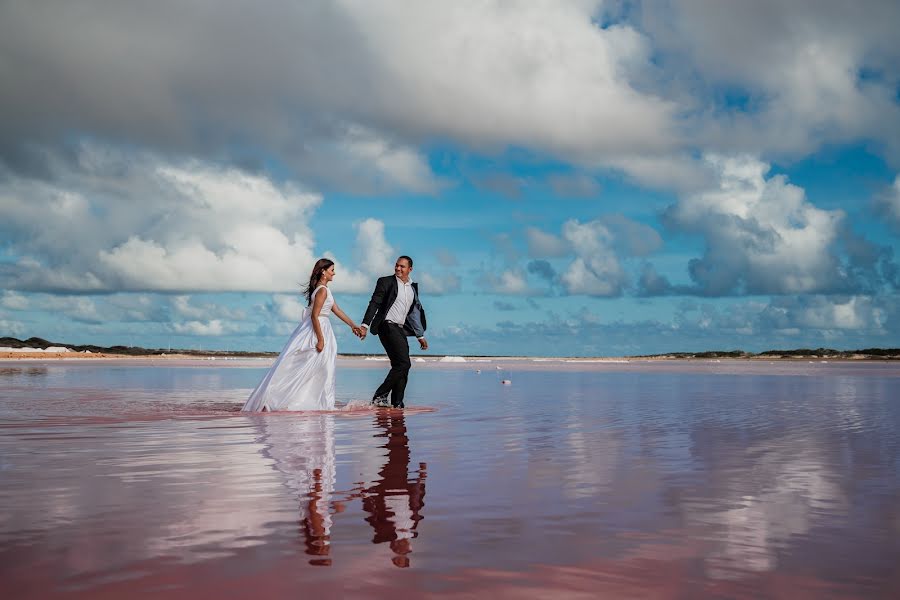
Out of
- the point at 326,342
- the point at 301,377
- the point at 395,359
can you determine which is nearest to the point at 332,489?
the point at 301,377

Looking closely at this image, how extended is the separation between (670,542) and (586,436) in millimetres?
5577

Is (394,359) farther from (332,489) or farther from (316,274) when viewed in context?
(332,489)

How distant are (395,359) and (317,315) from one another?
1920mm

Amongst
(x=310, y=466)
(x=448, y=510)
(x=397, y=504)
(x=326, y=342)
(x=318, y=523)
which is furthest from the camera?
(x=326, y=342)

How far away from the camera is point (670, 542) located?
448 centimetres

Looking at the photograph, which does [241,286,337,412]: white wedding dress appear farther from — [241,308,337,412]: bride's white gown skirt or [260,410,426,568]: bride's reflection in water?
[260,410,426,568]: bride's reflection in water

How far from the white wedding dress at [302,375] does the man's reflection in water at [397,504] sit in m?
6.15

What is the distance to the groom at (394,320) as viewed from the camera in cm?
1545

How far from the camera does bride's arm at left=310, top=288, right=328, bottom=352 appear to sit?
48.1 feet

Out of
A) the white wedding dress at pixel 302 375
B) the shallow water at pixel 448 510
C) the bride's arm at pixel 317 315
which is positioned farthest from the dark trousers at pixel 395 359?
the shallow water at pixel 448 510

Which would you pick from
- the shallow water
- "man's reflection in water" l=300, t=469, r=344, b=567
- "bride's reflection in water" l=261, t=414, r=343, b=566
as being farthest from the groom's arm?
"man's reflection in water" l=300, t=469, r=344, b=567

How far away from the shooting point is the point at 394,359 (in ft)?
51.2

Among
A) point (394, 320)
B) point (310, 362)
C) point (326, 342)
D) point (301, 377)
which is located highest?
point (394, 320)

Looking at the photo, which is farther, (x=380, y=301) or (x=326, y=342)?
(x=380, y=301)
